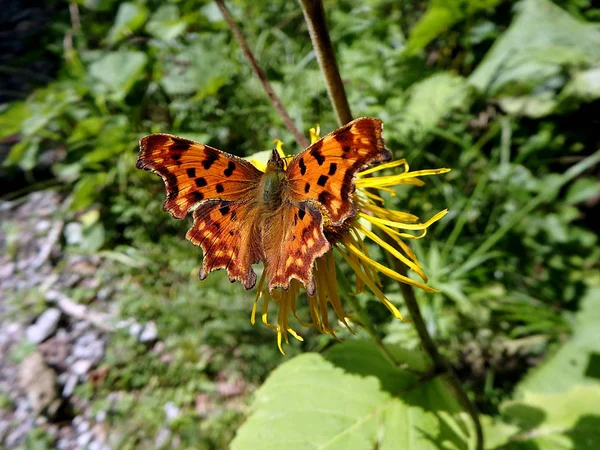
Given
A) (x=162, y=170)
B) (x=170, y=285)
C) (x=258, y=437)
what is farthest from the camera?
(x=170, y=285)

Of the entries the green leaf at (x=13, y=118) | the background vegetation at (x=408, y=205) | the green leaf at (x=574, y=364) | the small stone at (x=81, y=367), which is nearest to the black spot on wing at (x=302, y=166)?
the background vegetation at (x=408, y=205)

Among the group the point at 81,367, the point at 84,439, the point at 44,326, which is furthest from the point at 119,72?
the point at 84,439

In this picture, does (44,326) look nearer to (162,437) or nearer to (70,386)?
(70,386)

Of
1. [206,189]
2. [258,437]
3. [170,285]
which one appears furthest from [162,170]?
[170,285]

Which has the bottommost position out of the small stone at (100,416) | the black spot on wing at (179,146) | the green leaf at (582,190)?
the small stone at (100,416)

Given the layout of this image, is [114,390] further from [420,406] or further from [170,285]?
[420,406]

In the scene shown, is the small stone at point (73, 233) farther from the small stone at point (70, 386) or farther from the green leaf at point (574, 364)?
the green leaf at point (574, 364)
